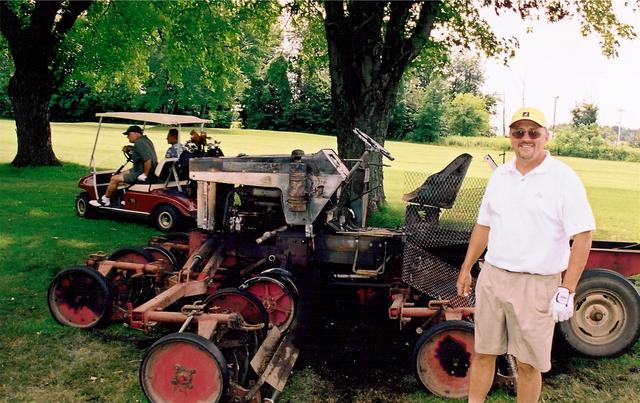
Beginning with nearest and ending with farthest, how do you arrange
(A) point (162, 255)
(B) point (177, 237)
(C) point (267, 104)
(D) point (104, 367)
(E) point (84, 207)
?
(D) point (104, 367) → (A) point (162, 255) → (B) point (177, 237) → (E) point (84, 207) → (C) point (267, 104)

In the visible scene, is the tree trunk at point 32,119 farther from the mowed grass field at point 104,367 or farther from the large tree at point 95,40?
the mowed grass field at point 104,367

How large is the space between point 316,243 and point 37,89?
14.1 m

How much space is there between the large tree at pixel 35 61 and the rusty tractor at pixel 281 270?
12.3m

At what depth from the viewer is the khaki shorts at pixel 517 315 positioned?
11.5 ft

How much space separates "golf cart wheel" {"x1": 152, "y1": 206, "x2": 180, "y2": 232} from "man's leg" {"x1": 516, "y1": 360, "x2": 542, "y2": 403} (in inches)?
299

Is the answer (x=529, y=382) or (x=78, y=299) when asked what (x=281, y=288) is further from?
(x=529, y=382)

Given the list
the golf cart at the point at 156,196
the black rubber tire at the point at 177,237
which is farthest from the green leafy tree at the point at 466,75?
the black rubber tire at the point at 177,237

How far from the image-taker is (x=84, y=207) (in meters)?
11.2

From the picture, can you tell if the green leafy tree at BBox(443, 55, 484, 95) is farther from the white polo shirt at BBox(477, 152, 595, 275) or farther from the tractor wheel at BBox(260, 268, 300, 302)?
the white polo shirt at BBox(477, 152, 595, 275)

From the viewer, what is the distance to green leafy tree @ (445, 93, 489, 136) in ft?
242

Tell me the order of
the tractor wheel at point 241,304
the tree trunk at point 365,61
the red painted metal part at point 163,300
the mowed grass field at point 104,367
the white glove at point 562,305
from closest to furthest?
the white glove at point 562,305, the mowed grass field at point 104,367, the red painted metal part at point 163,300, the tractor wheel at point 241,304, the tree trunk at point 365,61

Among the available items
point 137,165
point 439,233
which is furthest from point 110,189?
point 439,233

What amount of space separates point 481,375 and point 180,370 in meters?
2.00

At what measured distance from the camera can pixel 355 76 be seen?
11195mm
